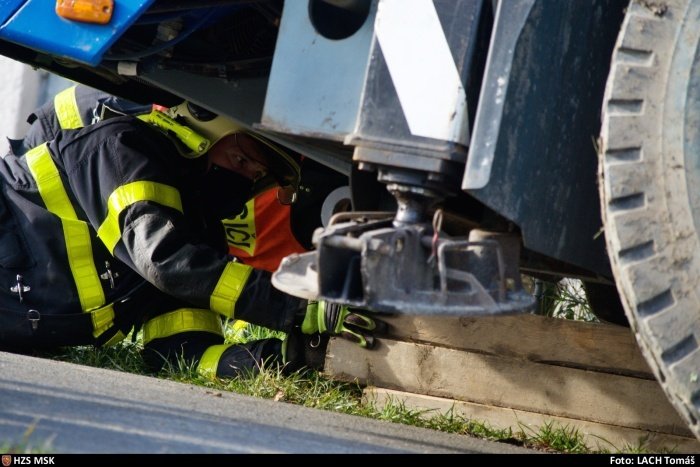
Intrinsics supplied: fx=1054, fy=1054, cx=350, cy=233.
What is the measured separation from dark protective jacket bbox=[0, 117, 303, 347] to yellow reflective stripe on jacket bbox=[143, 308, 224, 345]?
0.08 m

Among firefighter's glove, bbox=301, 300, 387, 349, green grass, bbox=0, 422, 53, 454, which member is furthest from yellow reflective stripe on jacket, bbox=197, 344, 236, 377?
green grass, bbox=0, 422, 53, 454

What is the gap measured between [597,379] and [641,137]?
1.19 m

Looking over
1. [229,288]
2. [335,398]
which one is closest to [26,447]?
[335,398]

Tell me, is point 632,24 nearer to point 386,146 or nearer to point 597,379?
point 386,146

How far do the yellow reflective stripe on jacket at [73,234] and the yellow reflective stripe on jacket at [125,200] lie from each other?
11.1 inches

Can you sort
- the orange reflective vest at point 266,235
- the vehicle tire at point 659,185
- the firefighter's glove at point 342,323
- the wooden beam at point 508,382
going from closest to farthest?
the vehicle tire at point 659,185 → the wooden beam at point 508,382 → the firefighter's glove at point 342,323 → the orange reflective vest at point 266,235

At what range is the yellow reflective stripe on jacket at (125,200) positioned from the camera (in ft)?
11.7

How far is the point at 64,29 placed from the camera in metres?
2.54

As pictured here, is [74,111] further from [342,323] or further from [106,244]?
[342,323]

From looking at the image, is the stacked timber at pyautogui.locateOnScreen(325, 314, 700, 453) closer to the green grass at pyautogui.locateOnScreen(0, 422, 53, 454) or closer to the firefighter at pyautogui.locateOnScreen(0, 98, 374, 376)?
the firefighter at pyautogui.locateOnScreen(0, 98, 374, 376)

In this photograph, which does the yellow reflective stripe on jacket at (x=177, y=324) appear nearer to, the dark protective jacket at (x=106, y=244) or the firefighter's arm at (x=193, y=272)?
the dark protective jacket at (x=106, y=244)

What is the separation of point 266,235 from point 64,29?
2110 millimetres

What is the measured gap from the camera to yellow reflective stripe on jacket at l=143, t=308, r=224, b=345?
4012 mm

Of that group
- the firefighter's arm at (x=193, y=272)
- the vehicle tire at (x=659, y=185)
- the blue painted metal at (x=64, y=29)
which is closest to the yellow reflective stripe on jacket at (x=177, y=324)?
the firefighter's arm at (x=193, y=272)
